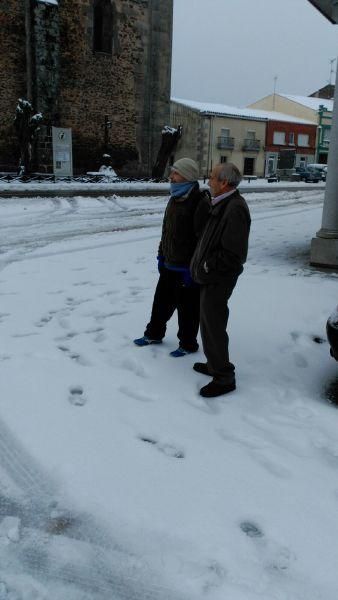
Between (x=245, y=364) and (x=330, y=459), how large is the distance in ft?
4.41

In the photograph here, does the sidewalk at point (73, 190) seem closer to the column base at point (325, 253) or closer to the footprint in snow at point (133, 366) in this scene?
the column base at point (325, 253)

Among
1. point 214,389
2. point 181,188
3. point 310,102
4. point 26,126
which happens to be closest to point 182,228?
point 181,188

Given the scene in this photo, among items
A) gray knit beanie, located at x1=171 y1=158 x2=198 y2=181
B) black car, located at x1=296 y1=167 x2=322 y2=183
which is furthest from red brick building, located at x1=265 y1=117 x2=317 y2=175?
gray knit beanie, located at x1=171 y1=158 x2=198 y2=181

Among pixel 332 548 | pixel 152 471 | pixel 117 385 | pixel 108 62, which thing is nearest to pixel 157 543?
pixel 152 471

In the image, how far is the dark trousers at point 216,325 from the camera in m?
3.35

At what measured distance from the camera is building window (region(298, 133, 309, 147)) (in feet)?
165

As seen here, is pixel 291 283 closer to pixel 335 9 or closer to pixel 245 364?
pixel 245 364

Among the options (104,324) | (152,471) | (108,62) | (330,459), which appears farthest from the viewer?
(108,62)

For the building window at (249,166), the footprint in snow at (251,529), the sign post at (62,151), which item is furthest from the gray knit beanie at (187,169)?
the building window at (249,166)

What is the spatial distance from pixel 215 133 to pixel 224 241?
43613 millimetres

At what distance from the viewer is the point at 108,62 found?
25.2m

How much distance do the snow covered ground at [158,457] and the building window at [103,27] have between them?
22938mm

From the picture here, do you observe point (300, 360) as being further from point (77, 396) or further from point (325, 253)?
point (325, 253)

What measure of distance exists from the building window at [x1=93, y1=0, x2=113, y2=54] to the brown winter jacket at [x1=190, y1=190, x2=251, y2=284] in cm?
2466
